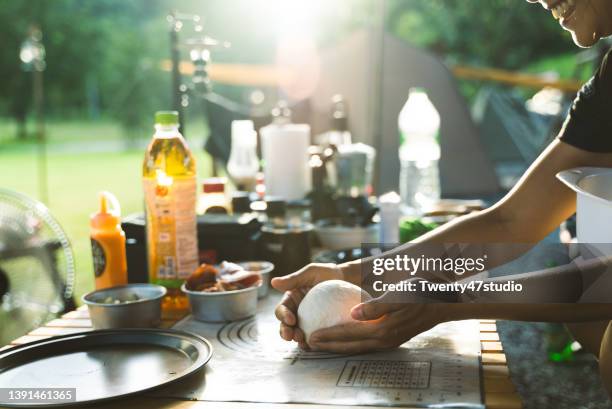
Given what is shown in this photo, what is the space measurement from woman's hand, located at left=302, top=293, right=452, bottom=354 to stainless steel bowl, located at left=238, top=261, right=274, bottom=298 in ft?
1.38

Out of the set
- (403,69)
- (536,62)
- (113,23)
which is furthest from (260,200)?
(113,23)

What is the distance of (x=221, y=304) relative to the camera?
1.42 meters

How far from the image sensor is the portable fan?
8.55 feet

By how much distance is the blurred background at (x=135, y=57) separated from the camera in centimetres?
1588

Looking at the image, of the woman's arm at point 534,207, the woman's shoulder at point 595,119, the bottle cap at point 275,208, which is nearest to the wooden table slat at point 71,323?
the bottle cap at point 275,208

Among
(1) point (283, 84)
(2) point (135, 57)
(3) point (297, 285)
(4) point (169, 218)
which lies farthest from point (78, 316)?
(2) point (135, 57)

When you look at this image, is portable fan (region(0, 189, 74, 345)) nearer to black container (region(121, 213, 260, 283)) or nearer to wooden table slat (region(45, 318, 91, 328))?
black container (region(121, 213, 260, 283))

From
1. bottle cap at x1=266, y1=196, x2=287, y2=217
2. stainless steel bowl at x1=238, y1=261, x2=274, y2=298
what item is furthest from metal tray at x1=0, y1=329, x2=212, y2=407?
bottle cap at x1=266, y1=196, x2=287, y2=217

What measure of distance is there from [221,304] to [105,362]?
306mm

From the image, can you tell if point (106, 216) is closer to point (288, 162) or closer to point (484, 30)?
point (288, 162)

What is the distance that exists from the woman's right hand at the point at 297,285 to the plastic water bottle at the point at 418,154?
170 cm

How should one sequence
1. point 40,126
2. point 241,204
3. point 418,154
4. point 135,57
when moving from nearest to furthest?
point 241,204, point 418,154, point 40,126, point 135,57

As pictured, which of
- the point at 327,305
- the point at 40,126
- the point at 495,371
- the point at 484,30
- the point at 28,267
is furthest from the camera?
the point at 484,30

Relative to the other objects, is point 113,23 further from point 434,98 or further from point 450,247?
point 450,247
